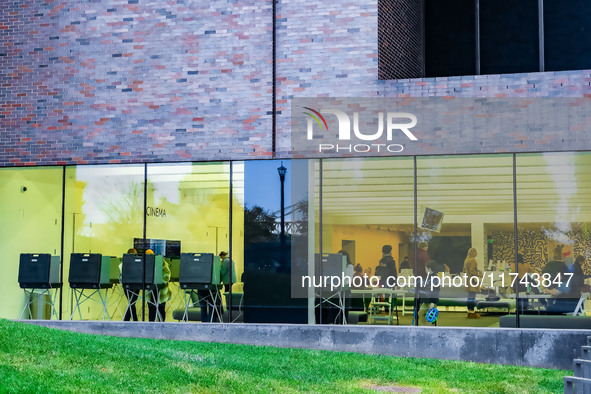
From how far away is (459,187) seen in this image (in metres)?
16.5

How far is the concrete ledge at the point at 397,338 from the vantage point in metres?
15.1

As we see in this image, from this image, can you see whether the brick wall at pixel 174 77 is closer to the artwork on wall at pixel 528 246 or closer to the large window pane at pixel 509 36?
the artwork on wall at pixel 528 246

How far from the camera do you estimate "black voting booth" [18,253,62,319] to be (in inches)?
697

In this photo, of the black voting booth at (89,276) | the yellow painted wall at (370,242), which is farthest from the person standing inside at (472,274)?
the black voting booth at (89,276)

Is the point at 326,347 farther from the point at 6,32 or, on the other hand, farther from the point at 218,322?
the point at 6,32

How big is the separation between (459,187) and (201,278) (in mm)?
5344

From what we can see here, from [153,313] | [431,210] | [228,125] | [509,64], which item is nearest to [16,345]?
[153,313]

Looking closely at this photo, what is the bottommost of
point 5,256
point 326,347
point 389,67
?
point 326,347

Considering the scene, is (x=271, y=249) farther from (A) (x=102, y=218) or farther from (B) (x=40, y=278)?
(B) (x=40, y=278)

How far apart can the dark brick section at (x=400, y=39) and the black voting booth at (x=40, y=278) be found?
7709mm

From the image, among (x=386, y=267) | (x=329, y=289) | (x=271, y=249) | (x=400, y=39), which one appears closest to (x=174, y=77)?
(x=271, y=249)

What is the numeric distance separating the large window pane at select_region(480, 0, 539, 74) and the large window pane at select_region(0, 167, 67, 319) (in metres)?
9.70

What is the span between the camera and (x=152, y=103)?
17531 millimetres

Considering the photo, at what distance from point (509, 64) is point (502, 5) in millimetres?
1417
